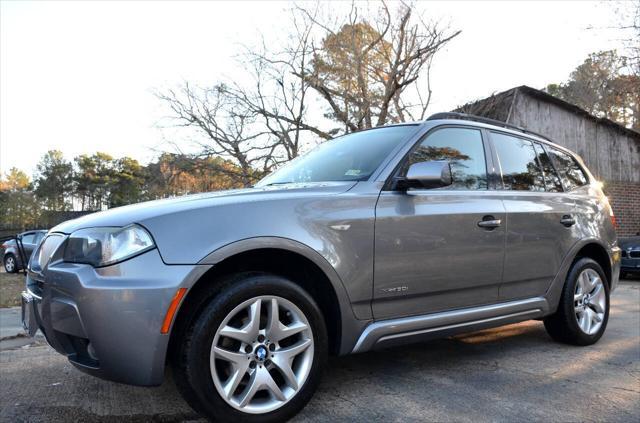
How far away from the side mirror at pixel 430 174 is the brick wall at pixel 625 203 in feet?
→ 46.4

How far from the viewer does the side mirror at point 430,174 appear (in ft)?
9.31

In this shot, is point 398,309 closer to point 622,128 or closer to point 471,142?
point 471,142

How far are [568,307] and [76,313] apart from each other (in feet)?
11.8

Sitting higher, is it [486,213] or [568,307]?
[486,213]

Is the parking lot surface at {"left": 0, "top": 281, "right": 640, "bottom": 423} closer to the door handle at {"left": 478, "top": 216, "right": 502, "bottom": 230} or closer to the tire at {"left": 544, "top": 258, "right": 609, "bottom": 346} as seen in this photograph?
the tire at {"left": 544, "top": 258, "right": 609, "bottom": 346}

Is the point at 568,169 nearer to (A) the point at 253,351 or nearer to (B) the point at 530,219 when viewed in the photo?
A: (B) the point at 530,219

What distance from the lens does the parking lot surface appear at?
8.61 ft

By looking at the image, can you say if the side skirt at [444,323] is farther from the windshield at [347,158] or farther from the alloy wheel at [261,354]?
the windshield at [347,158]

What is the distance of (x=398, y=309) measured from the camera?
291 cm

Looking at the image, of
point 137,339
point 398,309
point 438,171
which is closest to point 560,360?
point 398,309

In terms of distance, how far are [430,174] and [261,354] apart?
1.36 metres

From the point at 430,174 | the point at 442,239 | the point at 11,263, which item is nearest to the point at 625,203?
the point at 442,239

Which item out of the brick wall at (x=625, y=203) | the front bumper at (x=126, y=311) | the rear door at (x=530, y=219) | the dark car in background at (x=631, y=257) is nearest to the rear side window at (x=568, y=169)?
the rear door at (x=530, y=219)

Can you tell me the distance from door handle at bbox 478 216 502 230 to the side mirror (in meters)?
0.61
